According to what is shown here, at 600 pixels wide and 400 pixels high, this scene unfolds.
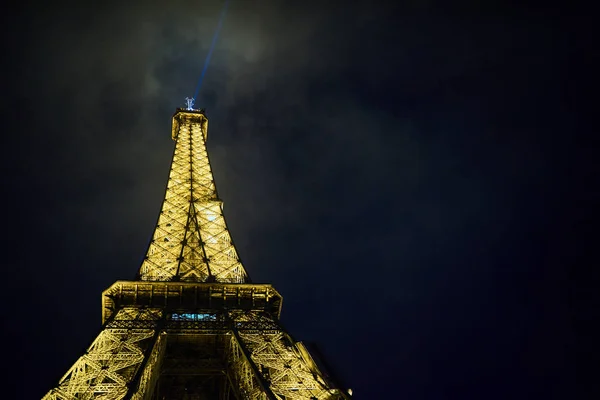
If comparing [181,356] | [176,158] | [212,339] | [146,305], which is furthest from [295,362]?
[176,158]

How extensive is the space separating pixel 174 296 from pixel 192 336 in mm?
2429

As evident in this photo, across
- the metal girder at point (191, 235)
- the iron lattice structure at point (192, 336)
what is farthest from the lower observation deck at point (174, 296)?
the metal girder at point (191, 235)

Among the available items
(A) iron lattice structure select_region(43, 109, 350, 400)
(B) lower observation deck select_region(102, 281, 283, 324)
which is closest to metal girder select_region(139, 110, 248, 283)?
(A) iron lattice structure select_region(43, 109, 350, 400)

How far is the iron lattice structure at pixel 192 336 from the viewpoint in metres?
17.7

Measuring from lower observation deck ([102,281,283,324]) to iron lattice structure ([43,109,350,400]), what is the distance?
49 mm

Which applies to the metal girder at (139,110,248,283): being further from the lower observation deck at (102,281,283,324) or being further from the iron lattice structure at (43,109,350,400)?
the lower observation deck at (102,281,283,324)

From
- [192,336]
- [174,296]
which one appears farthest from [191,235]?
[192,336]

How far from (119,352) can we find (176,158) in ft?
83.9

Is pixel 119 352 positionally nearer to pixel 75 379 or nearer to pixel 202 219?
pixel 75 379

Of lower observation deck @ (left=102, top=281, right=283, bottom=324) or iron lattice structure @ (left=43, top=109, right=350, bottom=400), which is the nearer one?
iron lattice structure @ (left=43, top=109, right=350, bottom=400)

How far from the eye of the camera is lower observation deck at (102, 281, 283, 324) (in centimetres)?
2455

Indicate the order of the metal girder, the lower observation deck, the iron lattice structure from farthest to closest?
the metal girder, the lower observation deck, the iron lattice structure

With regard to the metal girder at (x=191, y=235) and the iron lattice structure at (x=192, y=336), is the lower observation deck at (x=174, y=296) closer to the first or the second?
the iron lattice structure at (x=192, y=336)

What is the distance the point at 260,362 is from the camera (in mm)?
19734
